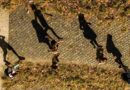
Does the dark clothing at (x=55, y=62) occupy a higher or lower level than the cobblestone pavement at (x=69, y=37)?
lower

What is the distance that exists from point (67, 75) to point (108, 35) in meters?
2.11

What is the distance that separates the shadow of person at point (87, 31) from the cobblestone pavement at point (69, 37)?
0.12m

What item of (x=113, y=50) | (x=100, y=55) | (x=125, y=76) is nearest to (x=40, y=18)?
(x=100, y=55)

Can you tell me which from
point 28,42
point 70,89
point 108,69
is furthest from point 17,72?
point 108,69

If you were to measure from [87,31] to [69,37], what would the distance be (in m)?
0.70

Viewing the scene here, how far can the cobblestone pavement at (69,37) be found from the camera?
13.6 m

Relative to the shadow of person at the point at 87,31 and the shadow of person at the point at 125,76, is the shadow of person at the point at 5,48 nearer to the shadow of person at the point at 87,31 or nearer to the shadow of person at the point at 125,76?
the shadow of person at the point at 87,31

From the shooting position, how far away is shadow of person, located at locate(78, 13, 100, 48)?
13.5m

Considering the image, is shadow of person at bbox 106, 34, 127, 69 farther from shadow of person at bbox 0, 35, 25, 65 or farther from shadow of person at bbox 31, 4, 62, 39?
shadow of person at bbox 0, 35, 25, 65

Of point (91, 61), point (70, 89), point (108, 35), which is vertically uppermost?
point (108, 35)

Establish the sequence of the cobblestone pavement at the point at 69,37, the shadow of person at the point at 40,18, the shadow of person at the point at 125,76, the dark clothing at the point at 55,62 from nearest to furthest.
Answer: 1. the shadow of person at the point at 40,18
2. the cobblestone pavement at the point at 69,37
3. the dark clothing at the point at 55,62
4. the shadow of person at the point at 125,76

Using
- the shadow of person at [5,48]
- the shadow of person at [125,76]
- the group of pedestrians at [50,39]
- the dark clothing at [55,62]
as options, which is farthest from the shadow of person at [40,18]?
the shadow of person at [125,76]

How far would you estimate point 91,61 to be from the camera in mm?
13836

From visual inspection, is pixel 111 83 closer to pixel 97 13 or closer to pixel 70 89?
pixel 70 89
